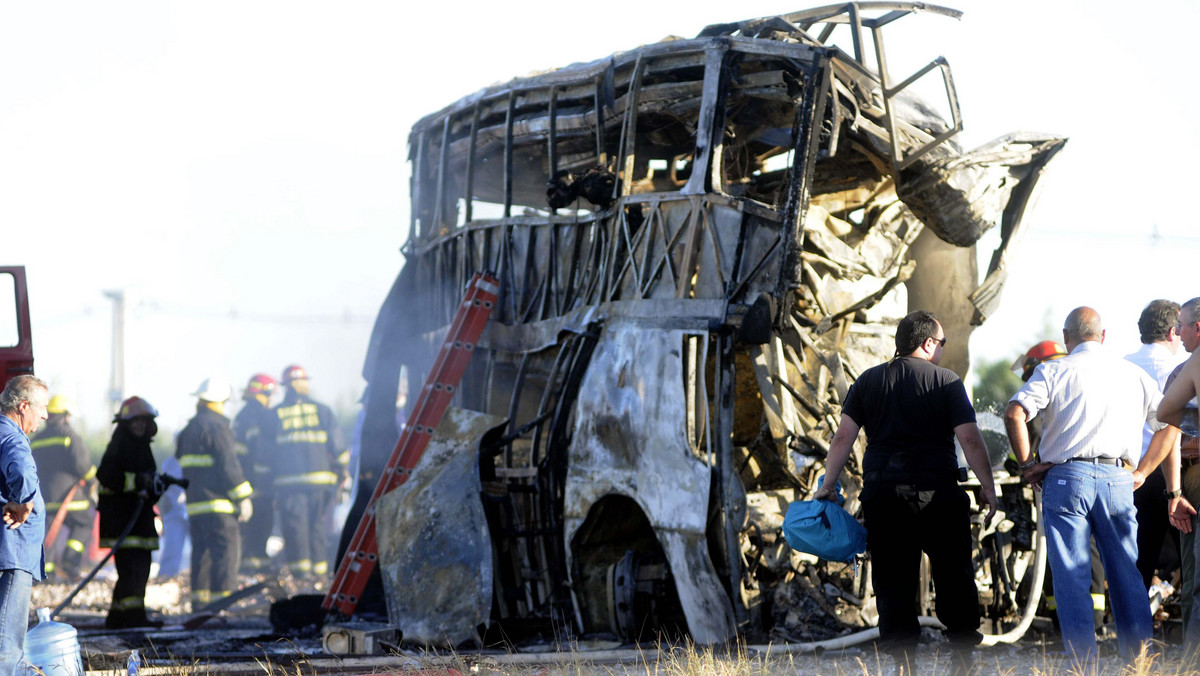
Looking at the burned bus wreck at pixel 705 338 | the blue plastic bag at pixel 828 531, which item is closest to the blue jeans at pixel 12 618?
the burned bus wreck at pixel 705 338

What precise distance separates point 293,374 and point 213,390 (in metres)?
2.41

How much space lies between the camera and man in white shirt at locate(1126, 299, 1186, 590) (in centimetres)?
686

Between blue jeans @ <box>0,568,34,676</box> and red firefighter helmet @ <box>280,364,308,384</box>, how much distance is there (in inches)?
390

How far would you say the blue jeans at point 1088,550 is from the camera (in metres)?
5.91

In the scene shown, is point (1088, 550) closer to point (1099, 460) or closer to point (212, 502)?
point (1099, 460)

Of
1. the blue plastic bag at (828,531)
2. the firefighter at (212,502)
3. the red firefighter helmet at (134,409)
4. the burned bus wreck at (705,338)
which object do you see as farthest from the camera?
the firefighter at (212,502)

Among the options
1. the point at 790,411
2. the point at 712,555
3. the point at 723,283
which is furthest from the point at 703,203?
the point at 712,555

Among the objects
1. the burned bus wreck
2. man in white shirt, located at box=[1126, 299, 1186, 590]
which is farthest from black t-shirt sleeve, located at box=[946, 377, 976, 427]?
the burned bus wreck

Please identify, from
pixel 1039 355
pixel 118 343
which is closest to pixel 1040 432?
pixel 1039 355

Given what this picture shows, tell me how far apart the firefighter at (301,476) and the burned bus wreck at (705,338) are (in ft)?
18.0

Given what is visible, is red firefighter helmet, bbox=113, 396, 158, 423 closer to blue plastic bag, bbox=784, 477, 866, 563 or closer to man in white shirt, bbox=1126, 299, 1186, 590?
blue plastic bag, bbox=784, 477, 866, 563

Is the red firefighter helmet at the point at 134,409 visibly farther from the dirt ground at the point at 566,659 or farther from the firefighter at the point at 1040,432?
the firefighter at the point at 1040,432

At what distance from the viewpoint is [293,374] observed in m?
15.6

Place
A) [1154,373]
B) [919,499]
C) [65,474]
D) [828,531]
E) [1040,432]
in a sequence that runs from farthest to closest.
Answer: [65,474] < [1040,432] < [1154,373] < [828,531] < [919,499]
